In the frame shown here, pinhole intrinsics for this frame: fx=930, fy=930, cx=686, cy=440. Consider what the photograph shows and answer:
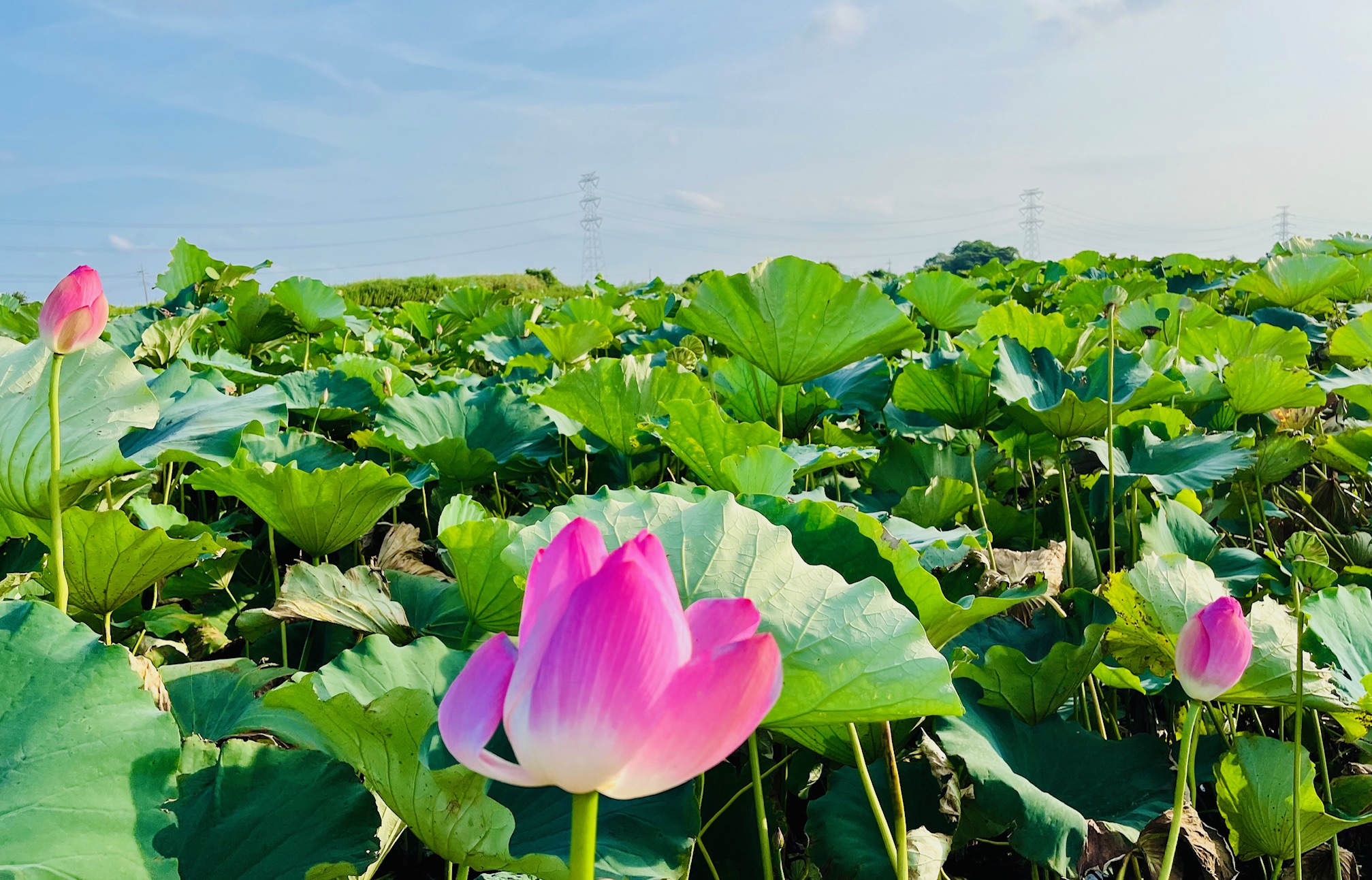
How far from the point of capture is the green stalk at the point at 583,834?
0.29 metres

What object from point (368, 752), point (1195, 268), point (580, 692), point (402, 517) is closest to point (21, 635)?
point (368, 752)

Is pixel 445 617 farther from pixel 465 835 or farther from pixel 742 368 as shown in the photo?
pixel 742 368

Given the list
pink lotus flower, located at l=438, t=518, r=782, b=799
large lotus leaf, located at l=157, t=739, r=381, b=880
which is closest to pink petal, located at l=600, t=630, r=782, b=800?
pink lotus flower, located at l=438, t=518, r=782, b=799

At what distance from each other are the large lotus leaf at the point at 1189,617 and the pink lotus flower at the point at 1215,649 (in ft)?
0.58

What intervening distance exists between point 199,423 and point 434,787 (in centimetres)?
63

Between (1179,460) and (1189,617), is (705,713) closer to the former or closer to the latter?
(1189,617)

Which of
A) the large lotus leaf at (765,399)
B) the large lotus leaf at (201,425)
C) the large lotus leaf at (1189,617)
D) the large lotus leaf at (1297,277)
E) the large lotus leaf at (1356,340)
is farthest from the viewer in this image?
the large lotus leaf at (1297,277)

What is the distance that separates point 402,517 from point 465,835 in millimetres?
1073

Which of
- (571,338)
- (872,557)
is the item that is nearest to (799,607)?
(872,557)

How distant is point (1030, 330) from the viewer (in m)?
1.60

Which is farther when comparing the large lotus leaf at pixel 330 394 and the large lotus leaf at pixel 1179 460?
the large lotus leaf at pixel 330 394

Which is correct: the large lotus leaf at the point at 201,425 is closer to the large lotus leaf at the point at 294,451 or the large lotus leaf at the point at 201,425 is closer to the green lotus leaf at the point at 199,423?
the green lotus leaf at the point at 199,423

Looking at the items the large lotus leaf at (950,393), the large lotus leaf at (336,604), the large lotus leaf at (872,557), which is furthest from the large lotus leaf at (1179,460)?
the large lotus leaf at (336,604)

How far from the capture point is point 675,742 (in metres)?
0.27
